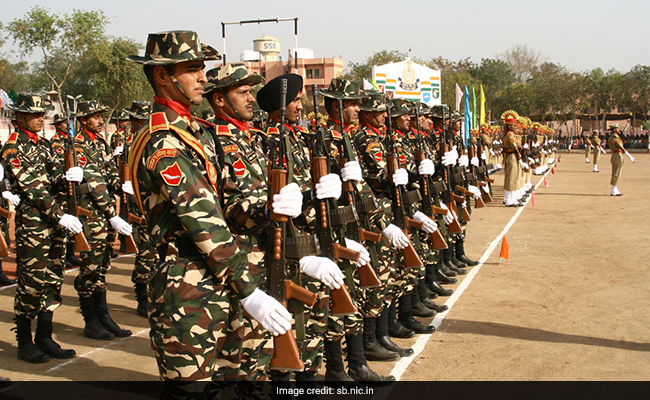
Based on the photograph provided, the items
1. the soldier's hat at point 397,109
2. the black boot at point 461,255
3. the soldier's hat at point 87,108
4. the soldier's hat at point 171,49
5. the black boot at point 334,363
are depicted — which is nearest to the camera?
the soldier's hat at point 171,49

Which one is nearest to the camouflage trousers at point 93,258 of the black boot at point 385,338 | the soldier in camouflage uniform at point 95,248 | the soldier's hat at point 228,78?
the soldier in camouflage uniform at point 95,248

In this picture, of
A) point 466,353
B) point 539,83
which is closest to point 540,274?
point 466,353

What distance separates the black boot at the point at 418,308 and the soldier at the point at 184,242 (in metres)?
4.40

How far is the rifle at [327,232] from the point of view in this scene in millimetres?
4500

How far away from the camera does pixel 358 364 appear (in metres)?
5.38

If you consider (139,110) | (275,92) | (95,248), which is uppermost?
(275,92)

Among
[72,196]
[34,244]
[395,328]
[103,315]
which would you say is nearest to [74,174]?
[72,196]

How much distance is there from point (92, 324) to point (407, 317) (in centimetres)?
332

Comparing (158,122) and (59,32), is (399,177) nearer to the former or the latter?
(158,122)

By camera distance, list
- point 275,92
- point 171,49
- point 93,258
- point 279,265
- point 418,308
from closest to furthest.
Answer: point 171,49
point 279,265
point 275,92
point 93,258
point 418,308

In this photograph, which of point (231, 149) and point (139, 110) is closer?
point (231, 149)

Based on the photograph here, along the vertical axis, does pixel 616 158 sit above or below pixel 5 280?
above

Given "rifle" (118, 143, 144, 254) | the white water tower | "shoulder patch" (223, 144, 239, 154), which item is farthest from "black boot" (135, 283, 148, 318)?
the white water tower

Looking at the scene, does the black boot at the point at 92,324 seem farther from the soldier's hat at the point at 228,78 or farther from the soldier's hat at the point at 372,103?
the soldier's hat at the point at 228,78
